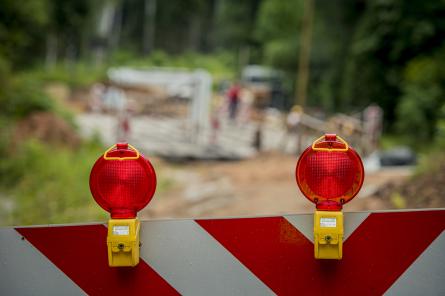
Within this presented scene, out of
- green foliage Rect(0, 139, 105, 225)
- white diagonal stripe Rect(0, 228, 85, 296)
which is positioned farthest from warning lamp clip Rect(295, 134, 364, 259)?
green foliage Rect(0, 139, 105, 225)

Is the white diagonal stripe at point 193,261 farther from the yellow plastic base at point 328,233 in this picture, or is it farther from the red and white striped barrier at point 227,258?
the yellow plastic base at point 328,233

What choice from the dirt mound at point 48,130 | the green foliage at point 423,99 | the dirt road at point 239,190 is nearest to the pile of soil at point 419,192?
the dirt road at point 239,190

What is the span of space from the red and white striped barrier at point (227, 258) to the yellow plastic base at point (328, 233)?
6 cm

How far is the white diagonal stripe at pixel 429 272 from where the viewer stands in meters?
2.49

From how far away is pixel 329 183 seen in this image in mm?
2439

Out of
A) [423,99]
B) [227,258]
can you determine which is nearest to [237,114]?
[423,99]

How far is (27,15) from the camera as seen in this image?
3250 cm

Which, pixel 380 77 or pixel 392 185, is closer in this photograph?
pixel 392 185

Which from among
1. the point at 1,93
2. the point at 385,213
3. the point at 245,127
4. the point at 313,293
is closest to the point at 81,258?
the point at 313,293

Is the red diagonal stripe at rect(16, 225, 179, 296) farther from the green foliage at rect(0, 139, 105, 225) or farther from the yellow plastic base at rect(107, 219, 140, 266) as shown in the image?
the green foliage at rect(0, 139, 105, 225)

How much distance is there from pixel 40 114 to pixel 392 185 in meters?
15.3

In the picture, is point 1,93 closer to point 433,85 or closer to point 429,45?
point 433,85

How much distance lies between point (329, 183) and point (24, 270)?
105cm

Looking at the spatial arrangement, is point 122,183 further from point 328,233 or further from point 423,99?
point 423,99
